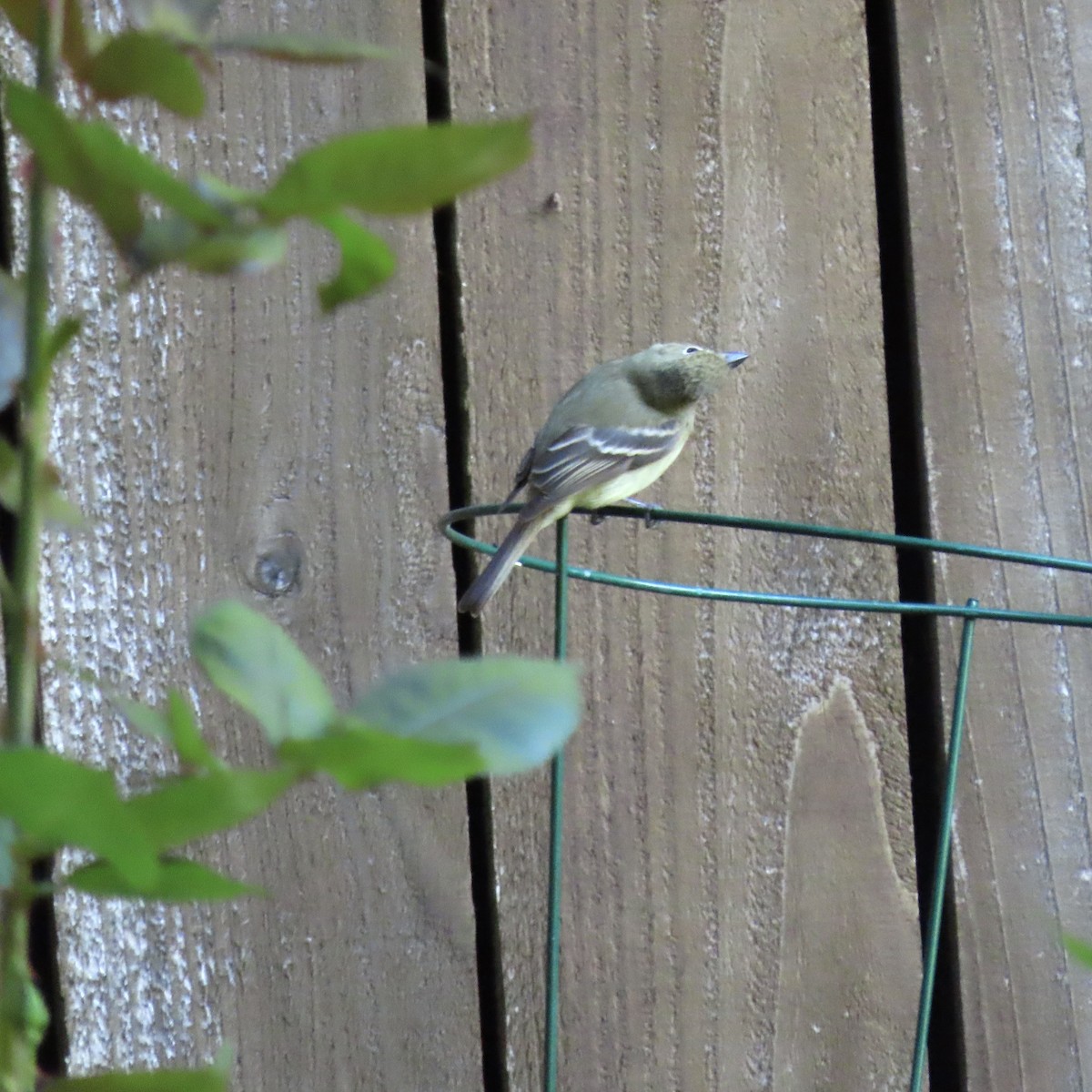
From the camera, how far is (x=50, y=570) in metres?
1.26

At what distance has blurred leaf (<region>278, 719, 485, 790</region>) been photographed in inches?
7.4

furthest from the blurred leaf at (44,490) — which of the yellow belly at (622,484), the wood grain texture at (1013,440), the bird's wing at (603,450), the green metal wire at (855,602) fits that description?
the yellow belly at (622,484)

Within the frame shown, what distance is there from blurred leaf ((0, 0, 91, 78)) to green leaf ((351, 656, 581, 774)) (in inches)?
4.6

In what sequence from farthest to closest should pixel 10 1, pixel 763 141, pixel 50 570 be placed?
pixel 763 141
pixel 50 570
pixel 10 1

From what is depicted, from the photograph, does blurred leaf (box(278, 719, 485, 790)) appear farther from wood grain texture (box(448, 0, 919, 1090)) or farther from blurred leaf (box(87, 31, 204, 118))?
wood grain texture (box(448, 0, 919, 1090))

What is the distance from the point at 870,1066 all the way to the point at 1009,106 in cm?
90

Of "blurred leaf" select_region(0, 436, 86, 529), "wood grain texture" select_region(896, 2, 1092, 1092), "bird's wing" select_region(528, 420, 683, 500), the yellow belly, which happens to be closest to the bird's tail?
"wood grain texture" select_region(896, 2, 1092, 1092)

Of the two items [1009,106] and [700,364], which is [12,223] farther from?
[1009,106]

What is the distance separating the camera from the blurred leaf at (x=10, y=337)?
0.27 meters

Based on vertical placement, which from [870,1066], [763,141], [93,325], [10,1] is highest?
[763,141]

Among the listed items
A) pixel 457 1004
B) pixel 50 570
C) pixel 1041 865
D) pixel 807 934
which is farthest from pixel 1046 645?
pixel 50 570

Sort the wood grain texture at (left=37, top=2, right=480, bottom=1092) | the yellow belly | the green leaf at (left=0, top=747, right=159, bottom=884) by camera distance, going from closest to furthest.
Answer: the green leaf at (left=0, top=747, right=159, bottom=884), the wood grain texture at (left=37, top=2, right=480, bottom=1092), the yellow belly

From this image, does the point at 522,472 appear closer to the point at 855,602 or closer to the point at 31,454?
the point at 855,602

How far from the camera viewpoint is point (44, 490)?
0.25m
